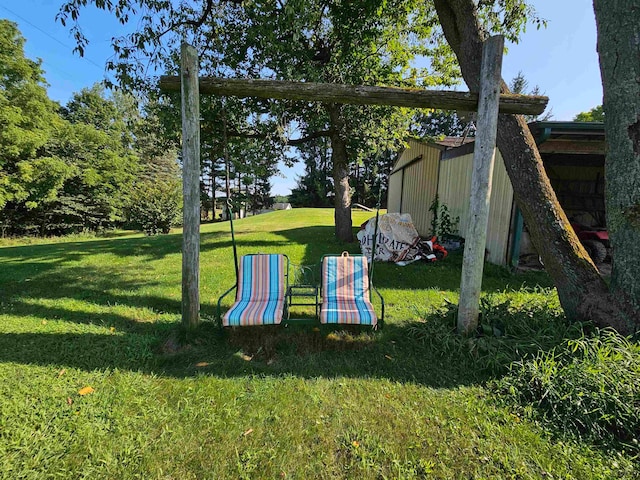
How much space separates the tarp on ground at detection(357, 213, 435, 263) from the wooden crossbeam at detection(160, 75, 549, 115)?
3.78 meters

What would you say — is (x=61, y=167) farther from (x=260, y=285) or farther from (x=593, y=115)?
(x=593, y=115)

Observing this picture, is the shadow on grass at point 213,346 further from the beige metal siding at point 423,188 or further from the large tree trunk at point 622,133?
the beige metal siding at point 423,188

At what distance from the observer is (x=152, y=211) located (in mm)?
19453

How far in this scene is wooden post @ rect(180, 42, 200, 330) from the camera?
291cm

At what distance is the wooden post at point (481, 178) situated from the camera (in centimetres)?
288

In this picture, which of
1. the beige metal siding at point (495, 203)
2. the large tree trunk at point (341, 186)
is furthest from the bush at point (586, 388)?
the large tree trunk at point (341, 186)

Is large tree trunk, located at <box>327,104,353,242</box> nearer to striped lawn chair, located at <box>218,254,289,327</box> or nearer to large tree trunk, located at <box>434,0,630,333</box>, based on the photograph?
large tree trunk, located at <box>434,0,630,333</box>

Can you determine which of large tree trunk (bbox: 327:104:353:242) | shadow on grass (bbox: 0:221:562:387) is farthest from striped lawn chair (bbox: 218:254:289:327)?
large tree trunk (bbox: 327:104:353:242)

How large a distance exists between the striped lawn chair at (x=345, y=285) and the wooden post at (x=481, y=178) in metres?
1.06

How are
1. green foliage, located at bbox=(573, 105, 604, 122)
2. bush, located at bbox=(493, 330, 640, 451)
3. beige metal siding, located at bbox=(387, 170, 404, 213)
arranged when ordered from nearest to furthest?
bush, located at bbox=(493, 330, 640, 451) → beige metal siding, located at bbox=(387, 170, 404, 213) → green foliage, located at bbox=(573, 105, 604, 122)

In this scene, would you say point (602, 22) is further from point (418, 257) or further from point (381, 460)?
point (418, 257)

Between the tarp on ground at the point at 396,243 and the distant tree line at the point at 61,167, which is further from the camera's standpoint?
the distant tree line at the point at 61,167

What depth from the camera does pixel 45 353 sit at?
286cm

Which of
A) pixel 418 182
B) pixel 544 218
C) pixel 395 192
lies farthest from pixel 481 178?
pixel 395 192
